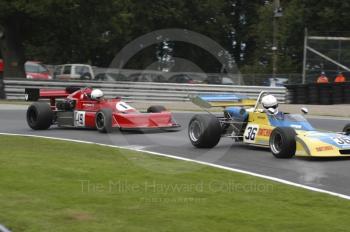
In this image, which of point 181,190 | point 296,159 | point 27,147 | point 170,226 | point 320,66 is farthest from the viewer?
point 320,66

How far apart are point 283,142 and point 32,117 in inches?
284

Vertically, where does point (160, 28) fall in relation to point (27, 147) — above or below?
above

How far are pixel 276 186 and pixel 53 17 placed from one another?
23.8 m

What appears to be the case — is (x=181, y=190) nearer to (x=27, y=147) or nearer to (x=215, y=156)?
(x=215, y=156)

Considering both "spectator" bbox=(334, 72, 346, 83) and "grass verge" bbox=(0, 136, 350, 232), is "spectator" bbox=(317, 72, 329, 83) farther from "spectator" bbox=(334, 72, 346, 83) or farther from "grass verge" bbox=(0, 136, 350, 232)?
"grass verge" bbox=(0, 136, 350, 232)

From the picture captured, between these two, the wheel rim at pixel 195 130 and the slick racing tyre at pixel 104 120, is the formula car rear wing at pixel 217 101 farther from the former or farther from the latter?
the slick racing tyre at pixel 104 120

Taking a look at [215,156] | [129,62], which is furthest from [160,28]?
[215,156]

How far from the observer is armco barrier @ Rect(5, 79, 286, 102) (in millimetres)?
27453

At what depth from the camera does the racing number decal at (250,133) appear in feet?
39.5

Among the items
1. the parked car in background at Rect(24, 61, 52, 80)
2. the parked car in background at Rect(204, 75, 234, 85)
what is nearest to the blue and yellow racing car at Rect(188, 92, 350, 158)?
the parked car in background at Rect(204, 75, 234, 85)

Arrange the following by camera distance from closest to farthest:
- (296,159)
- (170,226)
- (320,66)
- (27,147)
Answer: (170,226) → (296,159) → (27,147) → (320,66)

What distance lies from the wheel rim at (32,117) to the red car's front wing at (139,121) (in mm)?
2178

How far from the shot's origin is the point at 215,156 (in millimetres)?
11320

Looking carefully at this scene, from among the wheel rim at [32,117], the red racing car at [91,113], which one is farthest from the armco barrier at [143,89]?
the wheel rim at [32,117]
